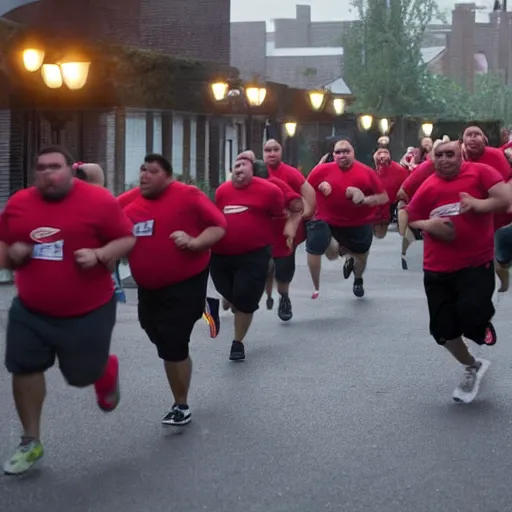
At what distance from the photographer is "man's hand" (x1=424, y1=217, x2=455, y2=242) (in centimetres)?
848

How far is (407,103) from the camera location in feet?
208

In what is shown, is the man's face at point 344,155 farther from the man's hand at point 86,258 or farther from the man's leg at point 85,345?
the man's hand at point 86,258

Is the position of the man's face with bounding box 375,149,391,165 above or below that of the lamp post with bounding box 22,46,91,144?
→ below

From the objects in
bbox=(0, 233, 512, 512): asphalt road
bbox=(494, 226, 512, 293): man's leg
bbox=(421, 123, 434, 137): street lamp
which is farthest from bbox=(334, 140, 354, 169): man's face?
bbox=(421, 123, 434, 137): street lamp

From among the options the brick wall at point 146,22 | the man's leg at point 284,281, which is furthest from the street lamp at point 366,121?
the man's leg at point 284,281

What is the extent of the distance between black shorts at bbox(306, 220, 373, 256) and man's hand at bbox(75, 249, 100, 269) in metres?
8.47

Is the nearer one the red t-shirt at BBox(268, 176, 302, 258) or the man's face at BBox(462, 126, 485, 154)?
the man's face at BBox(462, 126, 485, 154)

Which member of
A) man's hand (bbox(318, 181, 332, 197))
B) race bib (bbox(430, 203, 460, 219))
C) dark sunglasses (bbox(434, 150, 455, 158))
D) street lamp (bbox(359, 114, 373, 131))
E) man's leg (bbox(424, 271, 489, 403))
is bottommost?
man's leg (bbox(424, 271, 489, 403))

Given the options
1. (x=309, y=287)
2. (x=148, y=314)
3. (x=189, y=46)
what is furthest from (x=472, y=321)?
(x=189, y=46)

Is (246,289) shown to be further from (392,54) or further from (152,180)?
(392,54)

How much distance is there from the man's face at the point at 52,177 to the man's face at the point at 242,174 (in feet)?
13.0

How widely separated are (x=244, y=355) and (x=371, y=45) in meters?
54.0

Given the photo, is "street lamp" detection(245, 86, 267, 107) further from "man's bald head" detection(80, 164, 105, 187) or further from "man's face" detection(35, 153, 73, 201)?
"man's face" detection(35, 153, 73, 201)

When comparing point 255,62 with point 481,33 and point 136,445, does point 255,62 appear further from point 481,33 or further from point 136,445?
point 136,445
